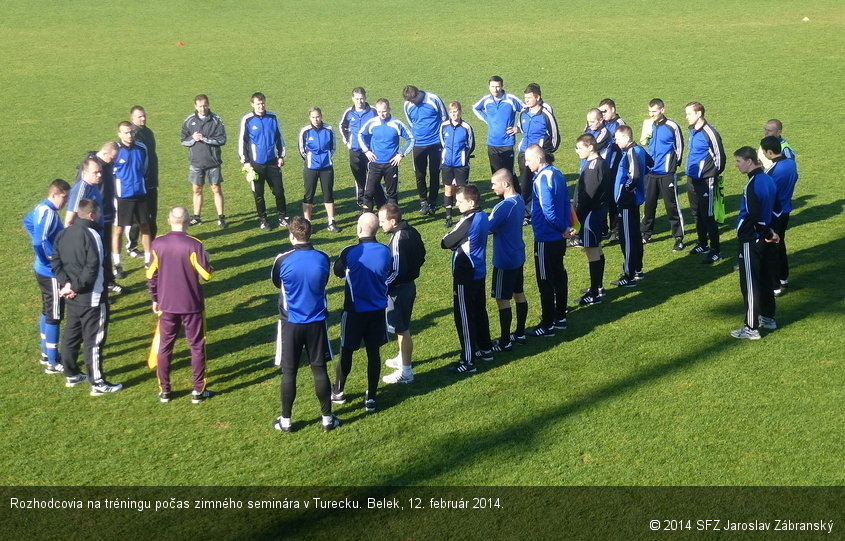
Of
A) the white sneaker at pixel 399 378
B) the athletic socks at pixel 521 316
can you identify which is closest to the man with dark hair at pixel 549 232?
the athletic socks at pixel 521 316

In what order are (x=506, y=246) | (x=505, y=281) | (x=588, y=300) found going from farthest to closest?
(x=588, y=300), (x=505, y=281), (x=506, y=246)

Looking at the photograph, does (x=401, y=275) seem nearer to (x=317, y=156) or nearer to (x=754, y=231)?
(x=754, y=231)

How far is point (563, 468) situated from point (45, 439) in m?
4.09

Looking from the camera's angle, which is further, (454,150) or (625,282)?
(454,150)

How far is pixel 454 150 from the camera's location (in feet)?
43.8

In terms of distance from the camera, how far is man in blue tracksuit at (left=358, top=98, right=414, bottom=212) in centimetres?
1284

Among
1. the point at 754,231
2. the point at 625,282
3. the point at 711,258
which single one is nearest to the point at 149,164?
the point at 625,282

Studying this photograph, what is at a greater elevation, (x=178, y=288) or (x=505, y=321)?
(x=178, y=288)

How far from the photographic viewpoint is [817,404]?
7688 mm

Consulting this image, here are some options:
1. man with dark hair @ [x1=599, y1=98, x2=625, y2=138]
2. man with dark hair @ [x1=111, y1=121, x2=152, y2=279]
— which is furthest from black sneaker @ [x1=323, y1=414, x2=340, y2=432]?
man with dark hair @ [x1=599, y1=98, x2=625, y2=138]

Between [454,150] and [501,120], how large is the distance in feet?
2.65

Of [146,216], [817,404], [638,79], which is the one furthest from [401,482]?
[638,79]

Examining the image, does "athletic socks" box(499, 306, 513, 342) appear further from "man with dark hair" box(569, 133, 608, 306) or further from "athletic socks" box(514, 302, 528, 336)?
"man with dark hair" box(569, 133, 608, 306)

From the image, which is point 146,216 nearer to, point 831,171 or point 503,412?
point 503,412
